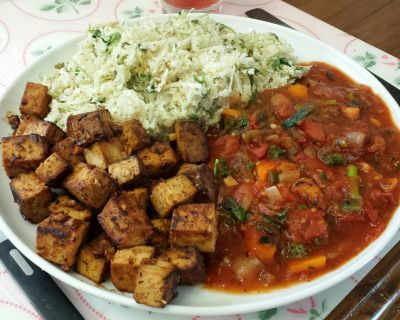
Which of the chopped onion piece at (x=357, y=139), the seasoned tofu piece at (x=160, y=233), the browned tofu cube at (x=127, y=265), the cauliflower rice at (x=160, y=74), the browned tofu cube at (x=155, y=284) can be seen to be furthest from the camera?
the cauliflower rice at (x=160, y=74)

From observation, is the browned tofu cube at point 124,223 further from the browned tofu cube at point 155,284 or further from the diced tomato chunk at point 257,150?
the diced tomato chunk at point 257,150

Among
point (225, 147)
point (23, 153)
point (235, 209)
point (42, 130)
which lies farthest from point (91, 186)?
point (225, 147)

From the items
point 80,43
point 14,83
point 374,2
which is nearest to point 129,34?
point 80,43

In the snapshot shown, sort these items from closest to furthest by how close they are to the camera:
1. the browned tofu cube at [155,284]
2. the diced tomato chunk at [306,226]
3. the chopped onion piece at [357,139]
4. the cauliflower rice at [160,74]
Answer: the browned tofu cube at [155,284] → the diced tomato chunk at [306,226] → the chopped onion piece at [357,139] → the cauliflower rice at [160,74]

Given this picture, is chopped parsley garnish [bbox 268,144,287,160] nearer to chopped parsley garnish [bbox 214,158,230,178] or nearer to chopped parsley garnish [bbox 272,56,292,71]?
chopped parsley garnish [bbox 214,158,230,178]

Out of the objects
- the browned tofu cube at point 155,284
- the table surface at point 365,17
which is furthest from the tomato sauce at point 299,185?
the table surface at point 365,17

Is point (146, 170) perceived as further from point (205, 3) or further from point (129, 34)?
point (205, 3)

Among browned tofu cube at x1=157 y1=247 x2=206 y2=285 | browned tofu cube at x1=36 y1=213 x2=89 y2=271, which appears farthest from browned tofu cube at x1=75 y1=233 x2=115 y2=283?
browned tofu cube at x1=157 y1=247 x2=206 y2=285
